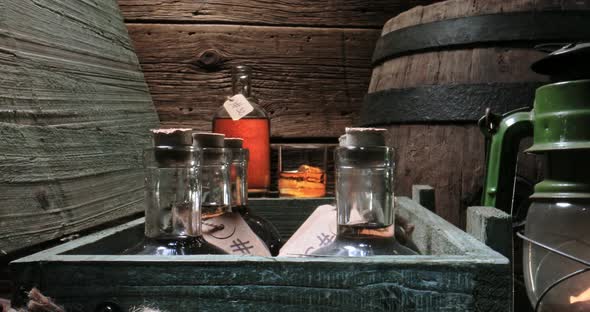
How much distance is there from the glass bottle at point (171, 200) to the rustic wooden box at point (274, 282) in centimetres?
9

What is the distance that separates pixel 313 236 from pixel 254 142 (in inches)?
27.5

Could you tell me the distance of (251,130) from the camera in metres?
1.38

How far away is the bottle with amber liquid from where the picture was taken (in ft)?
4.44

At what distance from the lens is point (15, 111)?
76cm

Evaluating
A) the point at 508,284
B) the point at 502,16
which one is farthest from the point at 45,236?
the point at 502,16

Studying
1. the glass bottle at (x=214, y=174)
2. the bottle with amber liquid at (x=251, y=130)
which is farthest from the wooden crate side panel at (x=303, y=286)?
the bottle with amber liquid at (x=251, y=130)

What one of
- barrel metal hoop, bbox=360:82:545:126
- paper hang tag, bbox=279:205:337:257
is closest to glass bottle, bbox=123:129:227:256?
paper hang tag, bbox=279:205:337:257

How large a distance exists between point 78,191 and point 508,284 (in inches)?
28.4

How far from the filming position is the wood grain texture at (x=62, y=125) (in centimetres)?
74

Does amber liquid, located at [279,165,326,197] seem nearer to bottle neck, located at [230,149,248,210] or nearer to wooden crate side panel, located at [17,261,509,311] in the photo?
bottle neck, located at [230,149,248,210]

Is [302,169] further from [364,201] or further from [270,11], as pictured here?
[364,201]

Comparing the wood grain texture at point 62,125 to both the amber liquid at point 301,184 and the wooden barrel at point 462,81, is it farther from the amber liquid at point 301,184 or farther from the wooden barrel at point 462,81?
the wooden barrel at point 462,81

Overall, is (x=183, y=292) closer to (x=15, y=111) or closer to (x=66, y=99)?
(x=15, y=111)

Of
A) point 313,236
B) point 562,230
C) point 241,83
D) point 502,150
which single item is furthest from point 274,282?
point 241,83
